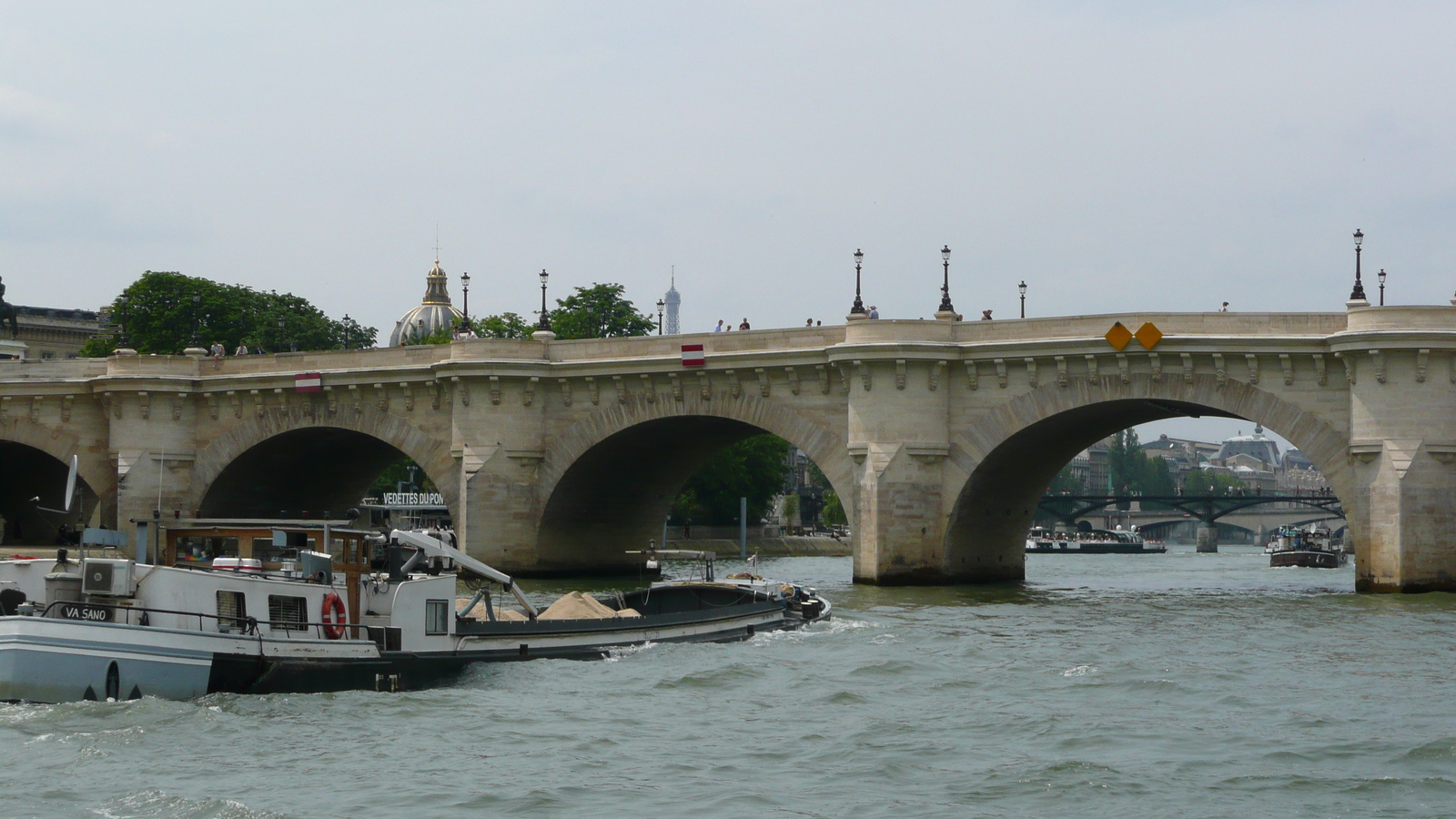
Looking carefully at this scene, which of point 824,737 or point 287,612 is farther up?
point 287,612

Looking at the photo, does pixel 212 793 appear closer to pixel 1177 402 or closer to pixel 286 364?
pixel 1177 402

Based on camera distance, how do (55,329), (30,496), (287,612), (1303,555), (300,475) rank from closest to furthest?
(287,612), (300,475), (30,496), (1303,555), (55,329)

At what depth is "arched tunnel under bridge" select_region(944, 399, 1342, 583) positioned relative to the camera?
5406 centimetres

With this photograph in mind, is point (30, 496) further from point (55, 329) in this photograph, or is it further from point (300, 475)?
point (55, 329)

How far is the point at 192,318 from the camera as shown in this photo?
109188mm

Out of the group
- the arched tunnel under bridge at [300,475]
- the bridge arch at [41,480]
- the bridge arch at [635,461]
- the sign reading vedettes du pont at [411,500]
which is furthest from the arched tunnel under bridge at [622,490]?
→ the sign reading vedettes du pont at [411,500]

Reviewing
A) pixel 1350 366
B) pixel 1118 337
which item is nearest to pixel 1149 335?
pixel 1118 337

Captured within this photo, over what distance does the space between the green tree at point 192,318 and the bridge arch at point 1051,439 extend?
57.0 metres

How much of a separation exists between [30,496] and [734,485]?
1727 inches

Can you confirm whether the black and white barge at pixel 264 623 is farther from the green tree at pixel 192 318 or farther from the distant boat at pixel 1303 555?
the green tree at pixel 192 318

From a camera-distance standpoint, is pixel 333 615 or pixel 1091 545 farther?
pixel 1091 545

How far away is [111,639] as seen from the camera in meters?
28.2

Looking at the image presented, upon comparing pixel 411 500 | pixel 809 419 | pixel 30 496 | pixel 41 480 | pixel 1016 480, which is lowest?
pixel 411 500

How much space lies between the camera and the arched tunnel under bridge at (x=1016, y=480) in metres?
54.1
